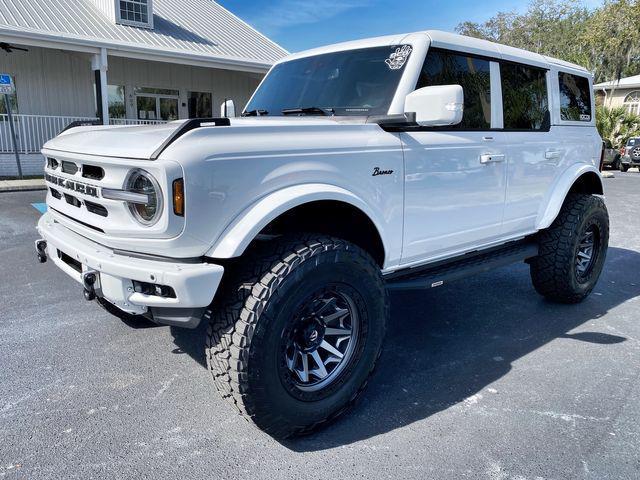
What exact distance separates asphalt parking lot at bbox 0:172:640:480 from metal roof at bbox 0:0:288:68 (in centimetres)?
1158

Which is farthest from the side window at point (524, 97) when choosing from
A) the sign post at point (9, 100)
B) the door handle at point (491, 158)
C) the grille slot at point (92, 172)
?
the sign post at point (9, 100)

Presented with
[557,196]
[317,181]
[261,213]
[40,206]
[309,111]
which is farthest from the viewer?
[40,206]

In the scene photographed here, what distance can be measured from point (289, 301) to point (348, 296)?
40 centimetres

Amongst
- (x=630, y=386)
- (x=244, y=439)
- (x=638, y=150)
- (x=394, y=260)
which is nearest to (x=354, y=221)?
(x=394, y=260)

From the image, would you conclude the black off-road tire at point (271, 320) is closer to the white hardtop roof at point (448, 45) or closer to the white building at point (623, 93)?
the white hardtop roof at point (448, 45)

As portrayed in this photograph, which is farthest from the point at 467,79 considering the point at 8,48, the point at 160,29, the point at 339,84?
the point at 160,29

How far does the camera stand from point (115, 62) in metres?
16.5

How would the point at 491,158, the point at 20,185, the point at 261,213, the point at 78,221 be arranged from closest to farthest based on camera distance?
the point at 261,213 → the point at 78,221 → the point at 491,158 → the point at 20,185

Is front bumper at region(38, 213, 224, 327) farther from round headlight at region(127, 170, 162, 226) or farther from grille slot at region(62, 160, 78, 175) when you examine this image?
grille slot at region(62, 160, 78, 175)

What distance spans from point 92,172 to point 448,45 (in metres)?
2.36

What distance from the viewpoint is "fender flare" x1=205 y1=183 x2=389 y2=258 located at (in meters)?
2.20

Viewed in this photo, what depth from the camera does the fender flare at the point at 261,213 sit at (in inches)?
86.7

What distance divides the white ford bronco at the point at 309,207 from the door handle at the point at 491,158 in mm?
14

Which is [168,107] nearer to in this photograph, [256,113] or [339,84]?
[256,113]
